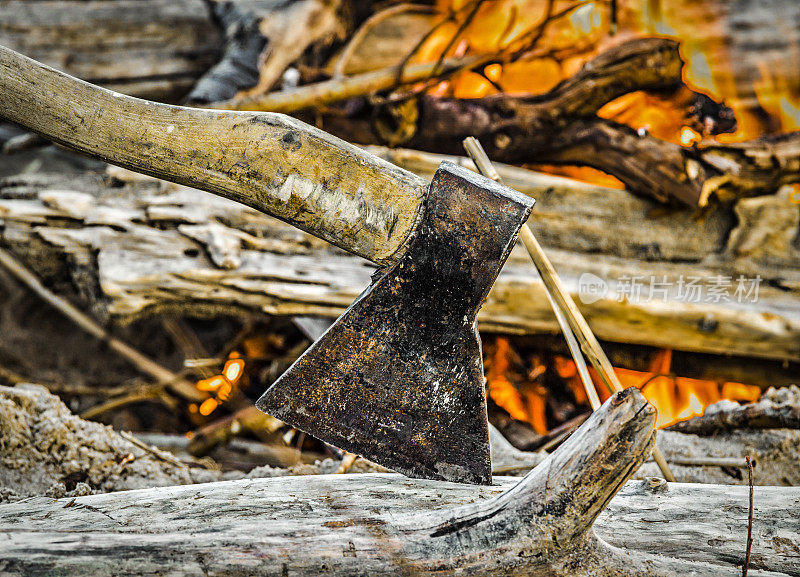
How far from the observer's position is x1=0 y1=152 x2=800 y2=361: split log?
2.34 m

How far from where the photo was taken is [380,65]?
379 cm

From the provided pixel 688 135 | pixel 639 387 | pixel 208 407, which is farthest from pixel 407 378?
pixel 688 135

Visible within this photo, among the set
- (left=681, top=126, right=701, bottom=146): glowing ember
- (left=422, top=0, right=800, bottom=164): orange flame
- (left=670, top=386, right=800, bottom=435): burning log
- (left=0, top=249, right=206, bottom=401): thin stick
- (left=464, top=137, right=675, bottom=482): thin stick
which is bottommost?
(left=0, top=249, right=206, bottom=401): thin stick

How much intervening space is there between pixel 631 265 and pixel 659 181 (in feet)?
1.42

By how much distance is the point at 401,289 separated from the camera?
1355mm

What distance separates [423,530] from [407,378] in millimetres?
350

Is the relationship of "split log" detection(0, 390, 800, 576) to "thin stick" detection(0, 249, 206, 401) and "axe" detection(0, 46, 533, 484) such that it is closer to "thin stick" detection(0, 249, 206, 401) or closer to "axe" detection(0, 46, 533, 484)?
"axe" detection(0, 46, 533, 484)

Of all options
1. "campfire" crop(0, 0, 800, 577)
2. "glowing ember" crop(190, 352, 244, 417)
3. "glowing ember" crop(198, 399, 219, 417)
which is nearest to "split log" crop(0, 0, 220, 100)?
"campfire" crop(0, 0, 800, 577)

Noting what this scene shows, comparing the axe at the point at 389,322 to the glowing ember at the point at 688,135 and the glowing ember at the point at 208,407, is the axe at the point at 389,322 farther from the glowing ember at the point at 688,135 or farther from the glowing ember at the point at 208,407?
the glowing ember at the point at 688,135

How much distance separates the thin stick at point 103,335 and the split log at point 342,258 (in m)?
0.72

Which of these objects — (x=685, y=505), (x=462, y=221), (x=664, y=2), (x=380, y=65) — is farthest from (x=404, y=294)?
(x=664, y=2)

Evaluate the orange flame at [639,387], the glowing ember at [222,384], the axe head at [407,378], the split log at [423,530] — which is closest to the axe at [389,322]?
the axe head at [407,378]

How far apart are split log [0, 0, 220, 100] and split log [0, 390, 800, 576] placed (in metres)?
3.39

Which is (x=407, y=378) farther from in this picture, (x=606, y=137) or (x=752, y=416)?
(x=606, y=137)
